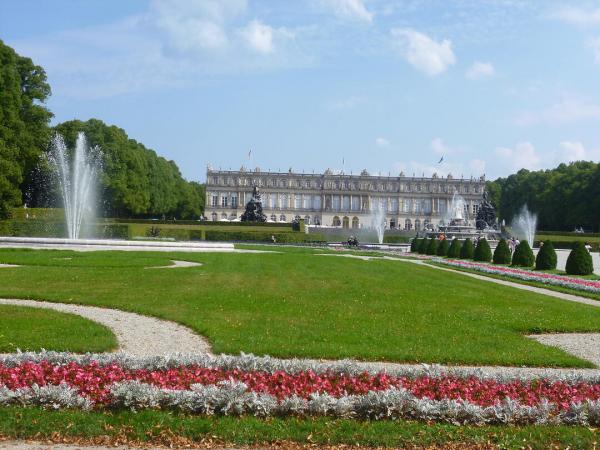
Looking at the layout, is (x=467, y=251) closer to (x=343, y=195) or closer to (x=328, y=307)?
(x=328, y=307)

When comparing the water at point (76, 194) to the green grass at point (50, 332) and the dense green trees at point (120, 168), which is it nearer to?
the dense green trees at point (120, 168)

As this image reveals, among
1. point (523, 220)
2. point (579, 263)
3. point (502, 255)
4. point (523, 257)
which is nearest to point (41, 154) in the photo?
point (502, 255)

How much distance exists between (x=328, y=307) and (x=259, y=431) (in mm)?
6310

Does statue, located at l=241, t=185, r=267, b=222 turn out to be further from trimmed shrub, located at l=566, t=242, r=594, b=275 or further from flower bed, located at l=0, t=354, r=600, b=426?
flower bed, located at l=0, t=354, r=600, b=426

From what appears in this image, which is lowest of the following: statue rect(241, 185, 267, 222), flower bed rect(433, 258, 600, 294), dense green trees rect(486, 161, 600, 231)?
flower bed rect(433, 258, 600, 294)

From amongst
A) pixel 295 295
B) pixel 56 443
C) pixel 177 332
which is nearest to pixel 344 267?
pixel 295 295

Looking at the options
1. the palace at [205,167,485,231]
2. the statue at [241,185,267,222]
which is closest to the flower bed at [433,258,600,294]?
the statue at [241,185,267,222]

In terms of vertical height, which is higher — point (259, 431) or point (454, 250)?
point (454, 250)

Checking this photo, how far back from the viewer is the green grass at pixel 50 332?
24.3ft

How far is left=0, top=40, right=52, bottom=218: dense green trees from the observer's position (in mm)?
32625

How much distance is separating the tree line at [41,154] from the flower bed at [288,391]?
94.7 feet

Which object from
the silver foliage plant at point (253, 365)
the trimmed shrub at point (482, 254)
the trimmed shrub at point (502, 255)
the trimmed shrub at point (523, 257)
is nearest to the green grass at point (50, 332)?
the silver foliage plant at point (253, 365)

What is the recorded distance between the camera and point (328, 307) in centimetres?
1106

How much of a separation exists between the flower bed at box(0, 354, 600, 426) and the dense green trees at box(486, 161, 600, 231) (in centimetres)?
6263
